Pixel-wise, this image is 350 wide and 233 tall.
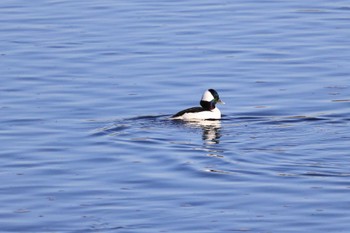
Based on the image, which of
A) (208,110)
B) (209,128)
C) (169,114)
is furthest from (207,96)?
(209,128)

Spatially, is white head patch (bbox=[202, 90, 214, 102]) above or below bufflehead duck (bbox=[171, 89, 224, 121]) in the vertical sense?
above

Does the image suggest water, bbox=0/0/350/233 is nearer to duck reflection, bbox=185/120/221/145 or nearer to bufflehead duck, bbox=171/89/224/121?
duck reflection, bbox=185/120/221/145

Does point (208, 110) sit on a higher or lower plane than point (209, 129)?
higher

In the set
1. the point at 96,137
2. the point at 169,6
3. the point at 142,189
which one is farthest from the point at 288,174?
the point at 169,6

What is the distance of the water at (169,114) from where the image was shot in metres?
14.8

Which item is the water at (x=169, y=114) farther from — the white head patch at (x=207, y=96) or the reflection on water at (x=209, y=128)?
the white head patch at (x=207, y=96)

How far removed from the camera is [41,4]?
102ft

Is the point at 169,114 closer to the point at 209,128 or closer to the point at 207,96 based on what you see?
the point at 209,128

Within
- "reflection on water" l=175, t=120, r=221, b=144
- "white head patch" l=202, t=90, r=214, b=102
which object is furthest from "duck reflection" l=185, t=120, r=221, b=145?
"white head patch" l=202, t=90, r=214, b=102

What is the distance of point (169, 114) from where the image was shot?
67.7 ft

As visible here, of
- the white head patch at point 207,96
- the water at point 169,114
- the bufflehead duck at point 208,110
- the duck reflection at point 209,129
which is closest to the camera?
the water at point 169,114

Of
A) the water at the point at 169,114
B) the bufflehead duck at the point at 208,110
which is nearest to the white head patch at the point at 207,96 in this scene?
the bufflehead duck at the point at 208,110

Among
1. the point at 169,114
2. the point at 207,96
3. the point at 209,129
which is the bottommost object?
the point at 209,129

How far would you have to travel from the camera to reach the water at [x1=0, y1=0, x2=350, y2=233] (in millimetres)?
14766
